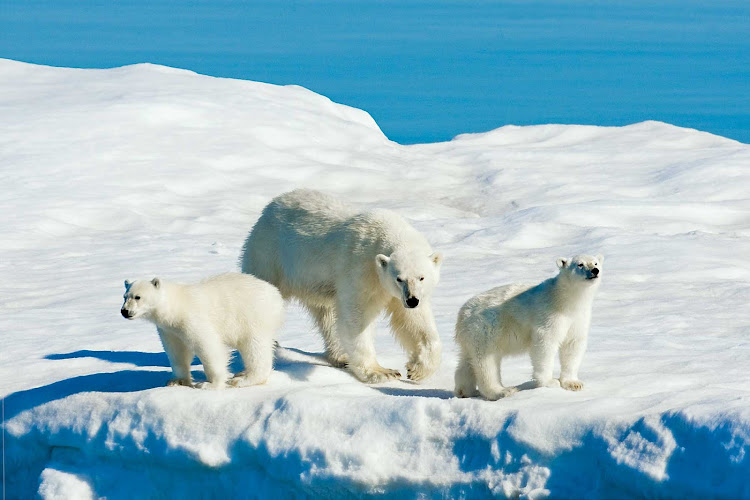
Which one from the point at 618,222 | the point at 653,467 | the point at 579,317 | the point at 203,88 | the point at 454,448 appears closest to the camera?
the point at 653,467

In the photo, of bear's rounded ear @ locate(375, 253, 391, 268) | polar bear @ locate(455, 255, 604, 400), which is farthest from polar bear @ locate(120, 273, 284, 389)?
polar bear @ locate(455, 255, 604, 400)

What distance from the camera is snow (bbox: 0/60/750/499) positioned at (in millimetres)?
5562

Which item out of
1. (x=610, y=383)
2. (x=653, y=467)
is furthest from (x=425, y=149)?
(x=653, y=467)

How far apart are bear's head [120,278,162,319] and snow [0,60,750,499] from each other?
0.52 metres

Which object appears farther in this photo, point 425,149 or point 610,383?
point 425,149


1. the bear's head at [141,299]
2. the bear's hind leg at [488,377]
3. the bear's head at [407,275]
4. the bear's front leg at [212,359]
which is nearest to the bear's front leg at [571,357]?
the bear's hind leg at [488,377]

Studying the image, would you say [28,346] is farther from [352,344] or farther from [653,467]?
[653,467]

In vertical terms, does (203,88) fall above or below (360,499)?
above

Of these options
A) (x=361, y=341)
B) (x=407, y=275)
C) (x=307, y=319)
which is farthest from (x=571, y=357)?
(x=307, y=319)

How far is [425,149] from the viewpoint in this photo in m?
26.5

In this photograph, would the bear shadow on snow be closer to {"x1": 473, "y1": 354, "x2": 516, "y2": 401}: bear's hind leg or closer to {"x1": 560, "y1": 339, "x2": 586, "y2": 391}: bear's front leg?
{"x1": 473, "y1": 354, "x2": 516, "y2": 401}: bear's hind leg

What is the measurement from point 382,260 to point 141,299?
1.55 metres

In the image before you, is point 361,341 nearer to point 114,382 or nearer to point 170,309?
point 170,309

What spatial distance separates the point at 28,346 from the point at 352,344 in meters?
3.19
